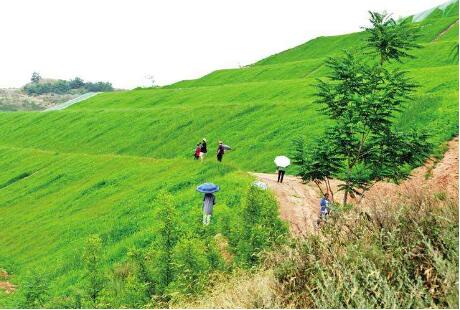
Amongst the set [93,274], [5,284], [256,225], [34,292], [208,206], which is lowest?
[5,284]

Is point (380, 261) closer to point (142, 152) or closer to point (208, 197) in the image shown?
point (208, 197)

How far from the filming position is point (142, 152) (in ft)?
169

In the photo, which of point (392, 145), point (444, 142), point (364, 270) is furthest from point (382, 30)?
point (364, 270)

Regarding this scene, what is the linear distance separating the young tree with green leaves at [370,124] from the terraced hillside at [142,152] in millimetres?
1532

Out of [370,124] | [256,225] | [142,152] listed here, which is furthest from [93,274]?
[142,152]

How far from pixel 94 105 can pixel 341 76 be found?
230 ft

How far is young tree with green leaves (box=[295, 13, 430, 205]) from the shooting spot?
867 inches

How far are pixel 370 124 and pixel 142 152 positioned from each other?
32411 millimetres

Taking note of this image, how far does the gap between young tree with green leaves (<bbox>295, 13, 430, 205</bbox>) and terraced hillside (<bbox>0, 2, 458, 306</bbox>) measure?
1.53 m

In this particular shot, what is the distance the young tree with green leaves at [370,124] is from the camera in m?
22.0

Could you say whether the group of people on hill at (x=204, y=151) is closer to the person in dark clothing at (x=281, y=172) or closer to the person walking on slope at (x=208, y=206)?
the person in dark clothing at (x=281, y=172)

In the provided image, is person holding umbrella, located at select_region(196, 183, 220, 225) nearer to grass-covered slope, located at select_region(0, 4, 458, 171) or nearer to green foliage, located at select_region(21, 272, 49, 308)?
green foliage, located at select_region(21, 272, 49, 308)

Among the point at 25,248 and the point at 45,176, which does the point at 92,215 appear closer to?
the point at 25,248

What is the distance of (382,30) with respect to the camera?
2302cm
